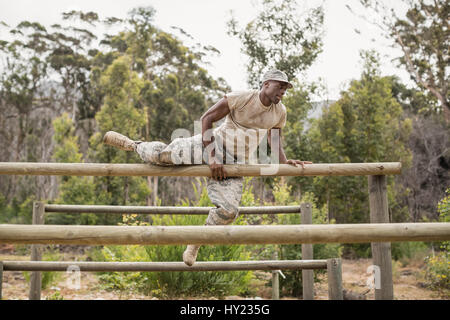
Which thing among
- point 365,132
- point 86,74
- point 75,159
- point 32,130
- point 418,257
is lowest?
point 418,257

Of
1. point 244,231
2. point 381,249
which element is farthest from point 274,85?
point 381,249

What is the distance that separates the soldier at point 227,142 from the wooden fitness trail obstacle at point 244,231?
95mm

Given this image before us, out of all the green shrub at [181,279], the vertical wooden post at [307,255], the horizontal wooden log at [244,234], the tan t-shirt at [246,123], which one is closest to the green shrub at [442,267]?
the vertical wooden post at [307,255]

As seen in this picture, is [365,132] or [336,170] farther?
[365,132]

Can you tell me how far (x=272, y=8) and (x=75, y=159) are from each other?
732 centimetres

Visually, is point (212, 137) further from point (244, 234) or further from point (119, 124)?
point (119, 124)

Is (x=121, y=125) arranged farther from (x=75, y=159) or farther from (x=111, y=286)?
(x=111, y=286)

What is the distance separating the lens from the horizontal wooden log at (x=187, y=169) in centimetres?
244

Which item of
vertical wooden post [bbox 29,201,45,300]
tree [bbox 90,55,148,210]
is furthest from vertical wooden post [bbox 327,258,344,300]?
tree [bbox 90,55,148,210]

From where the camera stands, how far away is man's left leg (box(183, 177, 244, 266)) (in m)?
Answer: 2.41

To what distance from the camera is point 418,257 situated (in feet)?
32.9

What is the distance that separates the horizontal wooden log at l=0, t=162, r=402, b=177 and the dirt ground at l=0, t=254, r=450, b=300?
3137 mm

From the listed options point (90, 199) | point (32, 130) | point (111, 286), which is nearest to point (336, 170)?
point (111, 286)
